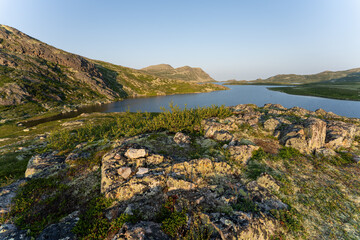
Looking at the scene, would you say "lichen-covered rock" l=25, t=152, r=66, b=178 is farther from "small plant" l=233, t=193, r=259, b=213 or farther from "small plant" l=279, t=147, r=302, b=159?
"small plant" l=279, t=147, r=302, b=159

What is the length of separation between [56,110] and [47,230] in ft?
325

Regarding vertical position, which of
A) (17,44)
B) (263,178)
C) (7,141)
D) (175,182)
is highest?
(17,44)

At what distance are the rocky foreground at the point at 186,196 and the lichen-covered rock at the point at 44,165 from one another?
9 cm

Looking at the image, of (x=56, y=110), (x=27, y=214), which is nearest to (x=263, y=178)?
(x=27, y=214)

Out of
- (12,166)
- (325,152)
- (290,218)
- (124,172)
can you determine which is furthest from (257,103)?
(12,166)

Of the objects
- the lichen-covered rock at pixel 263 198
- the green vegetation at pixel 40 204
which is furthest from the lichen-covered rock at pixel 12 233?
the lichen-covered rock at pixel 263 198

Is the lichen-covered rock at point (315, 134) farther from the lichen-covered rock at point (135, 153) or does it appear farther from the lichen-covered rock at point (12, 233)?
the lichen-covered rock at point (12, 233)

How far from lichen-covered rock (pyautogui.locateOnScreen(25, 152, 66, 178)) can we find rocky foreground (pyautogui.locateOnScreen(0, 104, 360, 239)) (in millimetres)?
90

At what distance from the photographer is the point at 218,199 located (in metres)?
10.1

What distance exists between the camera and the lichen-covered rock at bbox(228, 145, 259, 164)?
1557cm

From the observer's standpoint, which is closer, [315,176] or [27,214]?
[27,214]

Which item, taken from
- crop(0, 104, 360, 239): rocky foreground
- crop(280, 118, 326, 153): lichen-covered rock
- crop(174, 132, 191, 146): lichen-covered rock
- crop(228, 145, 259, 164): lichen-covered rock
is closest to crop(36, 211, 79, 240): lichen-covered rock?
crop(0, 104, 360, 239): rocky foreground

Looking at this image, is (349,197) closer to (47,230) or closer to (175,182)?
(175,182)

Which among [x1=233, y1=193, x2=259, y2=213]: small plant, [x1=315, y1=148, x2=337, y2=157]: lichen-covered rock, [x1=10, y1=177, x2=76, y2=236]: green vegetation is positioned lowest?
[x1=315, y1=148, x2=337, y2=157]: lichen-covered rock
